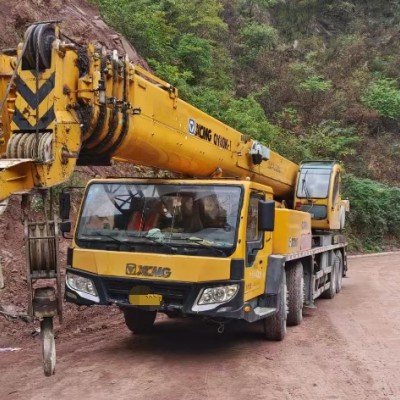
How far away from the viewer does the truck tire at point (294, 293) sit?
8.86 m

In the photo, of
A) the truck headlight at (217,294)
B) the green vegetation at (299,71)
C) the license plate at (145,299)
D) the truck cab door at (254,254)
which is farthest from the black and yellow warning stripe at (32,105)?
the green vegetation at (299,71)

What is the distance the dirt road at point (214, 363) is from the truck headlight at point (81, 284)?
0.84 metres

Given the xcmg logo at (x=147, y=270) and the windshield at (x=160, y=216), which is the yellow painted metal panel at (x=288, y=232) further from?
the xcmg logo at (x=147, y=270)

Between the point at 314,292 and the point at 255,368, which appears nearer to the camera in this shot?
the point at 255,368

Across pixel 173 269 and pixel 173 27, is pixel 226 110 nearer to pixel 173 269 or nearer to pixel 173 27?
pixel 173 27

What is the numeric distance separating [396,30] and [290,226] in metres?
35.5

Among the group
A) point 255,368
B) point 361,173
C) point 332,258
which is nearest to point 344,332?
point 255,368

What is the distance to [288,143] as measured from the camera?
2659 centimetres

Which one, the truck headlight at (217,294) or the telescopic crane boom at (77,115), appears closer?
the telescopic crane boom at (77,115)

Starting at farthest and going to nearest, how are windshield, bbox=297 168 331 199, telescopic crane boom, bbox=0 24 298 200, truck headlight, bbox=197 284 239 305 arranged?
windshield, bbox=297 168 331 199
truck headlight, bbox=197 284 239 305
telescopic crane boom, bbox=0 24 298 200

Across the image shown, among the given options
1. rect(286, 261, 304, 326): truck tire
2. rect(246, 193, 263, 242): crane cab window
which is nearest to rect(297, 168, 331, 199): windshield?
rect(286, 261, 304, 326): truck tire

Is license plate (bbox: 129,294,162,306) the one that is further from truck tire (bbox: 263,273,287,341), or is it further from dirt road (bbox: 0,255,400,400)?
truck tire (bbox: 263,273,287,341)

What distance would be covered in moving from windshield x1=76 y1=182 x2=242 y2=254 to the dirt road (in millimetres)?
1418

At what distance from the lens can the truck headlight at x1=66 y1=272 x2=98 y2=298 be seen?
6.72 metres
